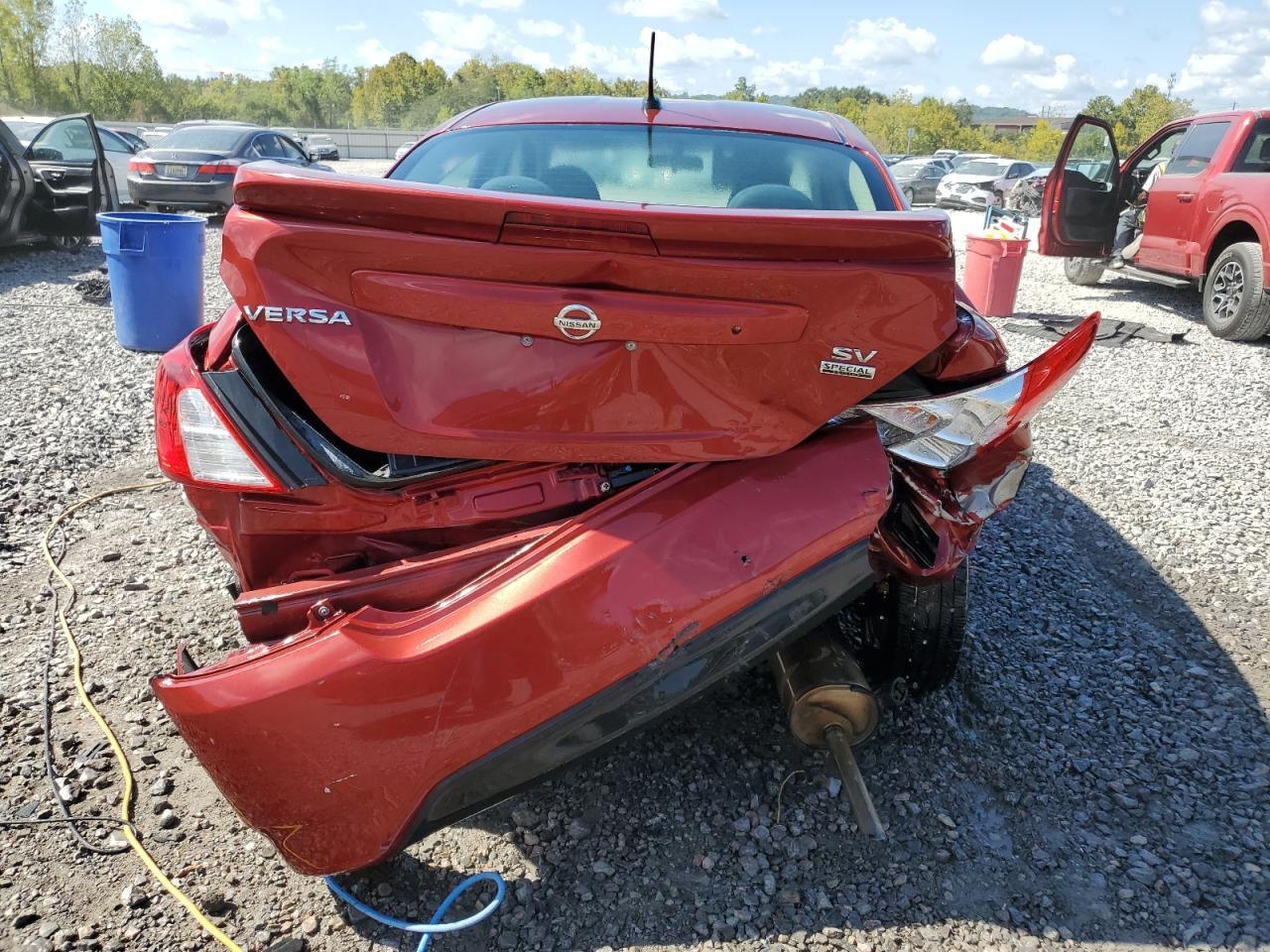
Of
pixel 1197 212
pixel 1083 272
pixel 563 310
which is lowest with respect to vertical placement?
pixel 1083 272

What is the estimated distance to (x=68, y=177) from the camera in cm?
998

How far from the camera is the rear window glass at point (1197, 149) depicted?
8492mm

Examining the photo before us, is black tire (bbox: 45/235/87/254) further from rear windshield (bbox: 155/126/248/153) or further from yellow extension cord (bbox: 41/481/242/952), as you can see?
yellow extension cord (bbox: 41/481/242/952)

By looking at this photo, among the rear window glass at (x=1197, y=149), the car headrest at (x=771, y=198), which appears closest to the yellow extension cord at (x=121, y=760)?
the car headrest at (x=771, y=198)

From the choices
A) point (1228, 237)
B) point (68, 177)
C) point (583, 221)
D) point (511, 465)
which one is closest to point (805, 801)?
point (511, 465)

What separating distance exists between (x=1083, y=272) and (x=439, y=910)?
1125cm

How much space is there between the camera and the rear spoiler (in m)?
1.77

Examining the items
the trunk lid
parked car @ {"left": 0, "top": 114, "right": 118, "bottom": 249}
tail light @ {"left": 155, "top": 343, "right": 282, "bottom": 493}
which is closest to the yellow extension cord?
tail light @ {"left": 155, "top": 343, "right": 282, "bottom": 493}

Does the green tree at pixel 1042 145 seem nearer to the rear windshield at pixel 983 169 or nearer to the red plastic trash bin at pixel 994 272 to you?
the rear windshield at pixel 983 169

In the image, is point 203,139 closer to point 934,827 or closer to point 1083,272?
point 1083,272

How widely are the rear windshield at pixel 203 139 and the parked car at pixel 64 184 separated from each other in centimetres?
258

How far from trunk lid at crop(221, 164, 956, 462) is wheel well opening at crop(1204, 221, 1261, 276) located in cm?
806

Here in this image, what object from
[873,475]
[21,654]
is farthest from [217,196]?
[873,475]

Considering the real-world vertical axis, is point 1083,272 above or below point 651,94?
below
